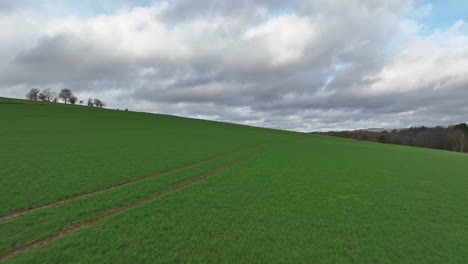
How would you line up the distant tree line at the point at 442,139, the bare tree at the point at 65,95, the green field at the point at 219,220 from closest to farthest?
1. the green field at the point at 219,220
2. the distant tree line at the point at 442,139
3. the bare tree at the point at 65,95

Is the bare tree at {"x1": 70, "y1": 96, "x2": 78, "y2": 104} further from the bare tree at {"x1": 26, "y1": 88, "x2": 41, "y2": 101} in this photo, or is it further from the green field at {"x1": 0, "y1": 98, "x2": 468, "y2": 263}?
the green field at {"x1": 0, "y1": 98, "x2": 468, "y2": 263}

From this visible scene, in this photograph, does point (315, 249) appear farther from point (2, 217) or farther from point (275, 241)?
point (2, 217)

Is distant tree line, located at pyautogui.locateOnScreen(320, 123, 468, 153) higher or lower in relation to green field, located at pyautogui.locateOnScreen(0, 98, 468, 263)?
higher

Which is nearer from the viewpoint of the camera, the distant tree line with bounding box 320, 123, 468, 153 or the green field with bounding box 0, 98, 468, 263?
the green field with bounding box 0, 98, 468, 263

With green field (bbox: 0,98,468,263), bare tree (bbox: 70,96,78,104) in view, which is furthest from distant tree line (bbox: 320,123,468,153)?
bare tree (bbox: 70,96,78,104)

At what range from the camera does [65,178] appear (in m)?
8.72

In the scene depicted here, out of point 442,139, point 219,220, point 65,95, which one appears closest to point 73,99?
point 65,95

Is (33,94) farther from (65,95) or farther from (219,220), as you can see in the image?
(219,220)

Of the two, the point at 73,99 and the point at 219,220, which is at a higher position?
the point at 73,99

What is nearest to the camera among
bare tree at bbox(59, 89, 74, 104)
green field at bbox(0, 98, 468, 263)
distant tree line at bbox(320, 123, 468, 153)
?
green field at bbox(0, 98, 468, 263)

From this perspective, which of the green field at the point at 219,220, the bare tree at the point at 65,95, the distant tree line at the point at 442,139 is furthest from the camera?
the bare tree at the point at 65,95

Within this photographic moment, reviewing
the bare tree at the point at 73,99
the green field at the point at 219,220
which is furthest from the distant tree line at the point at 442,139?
the bare tree at the point at 73,99

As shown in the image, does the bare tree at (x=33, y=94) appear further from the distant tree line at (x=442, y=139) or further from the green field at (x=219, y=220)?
the distant tree line at (x=442, y=139)

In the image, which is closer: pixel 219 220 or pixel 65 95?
pixel 219 220
